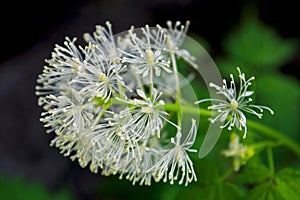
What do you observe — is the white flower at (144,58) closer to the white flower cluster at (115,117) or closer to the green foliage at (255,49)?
the white flower cluster at (115,117)

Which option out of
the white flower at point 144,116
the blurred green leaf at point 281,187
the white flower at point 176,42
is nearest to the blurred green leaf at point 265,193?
the blurred green leaf at point 281,187

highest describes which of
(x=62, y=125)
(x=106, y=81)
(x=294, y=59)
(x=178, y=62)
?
(x=294, y=59)

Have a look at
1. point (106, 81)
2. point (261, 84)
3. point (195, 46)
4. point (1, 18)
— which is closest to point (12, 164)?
point (1, 18)

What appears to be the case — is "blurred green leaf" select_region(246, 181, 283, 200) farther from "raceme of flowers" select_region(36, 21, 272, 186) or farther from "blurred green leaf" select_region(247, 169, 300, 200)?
"raceme of flowers" select_region(36, 21, 272, 186)

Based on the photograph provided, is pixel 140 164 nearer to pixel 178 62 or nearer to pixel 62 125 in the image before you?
pixel 62 125

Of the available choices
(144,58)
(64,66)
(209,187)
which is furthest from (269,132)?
(64,66)

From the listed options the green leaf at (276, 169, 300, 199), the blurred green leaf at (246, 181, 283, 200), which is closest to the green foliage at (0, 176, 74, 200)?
the blurred green leaf at (246, 181, 283, 200)
